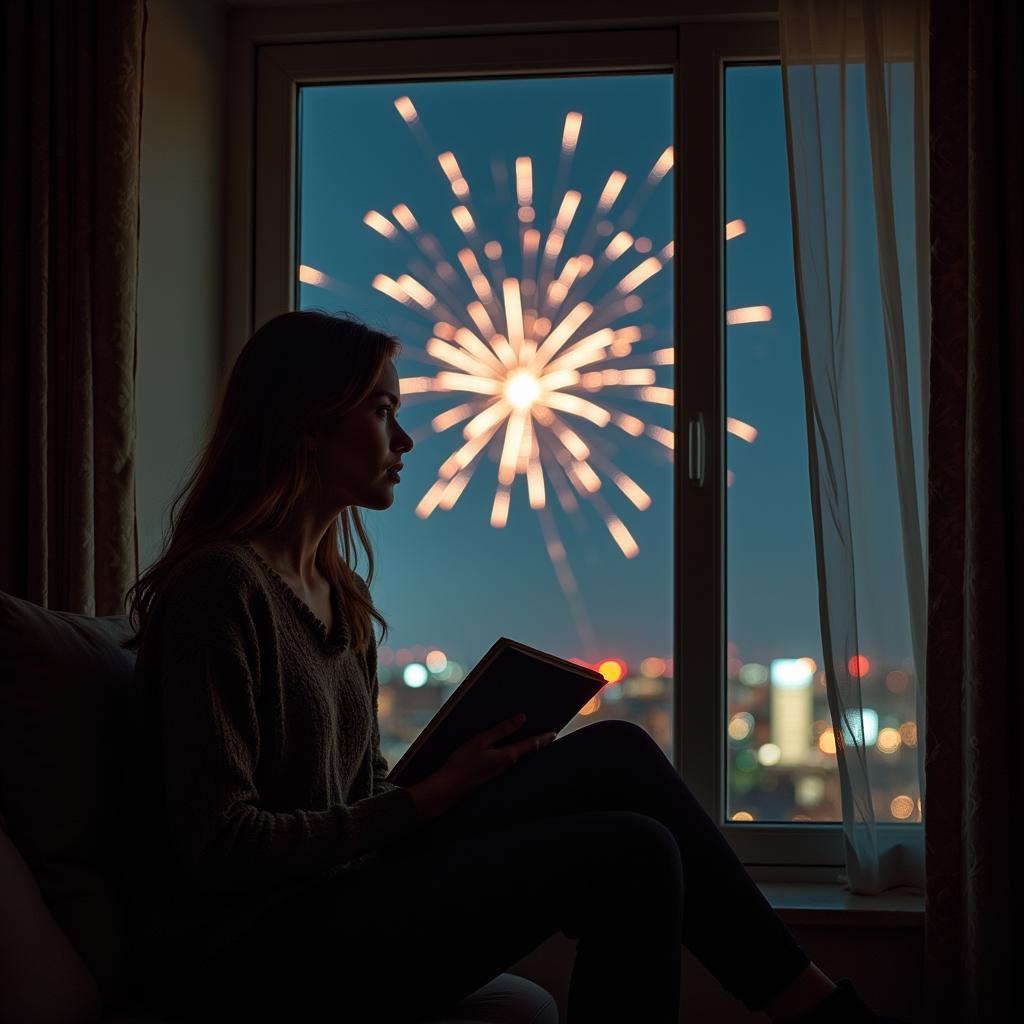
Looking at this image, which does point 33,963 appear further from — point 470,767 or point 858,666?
point 858,666

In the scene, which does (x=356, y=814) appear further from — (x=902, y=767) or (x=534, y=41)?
(x=534, y=41)

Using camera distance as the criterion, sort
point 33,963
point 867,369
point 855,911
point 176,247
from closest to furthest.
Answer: point 33,963, point 855,911, point 867,369, point 176,247

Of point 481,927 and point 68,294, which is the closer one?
point 481,927

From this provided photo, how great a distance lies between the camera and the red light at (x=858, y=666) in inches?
91.0

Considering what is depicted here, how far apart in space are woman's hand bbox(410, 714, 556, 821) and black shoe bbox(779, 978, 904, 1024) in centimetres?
47

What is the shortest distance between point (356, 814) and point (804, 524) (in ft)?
4.56

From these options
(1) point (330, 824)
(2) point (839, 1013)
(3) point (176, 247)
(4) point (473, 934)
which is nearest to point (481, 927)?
(4) point (473, 934)

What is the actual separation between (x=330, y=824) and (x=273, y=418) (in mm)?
539

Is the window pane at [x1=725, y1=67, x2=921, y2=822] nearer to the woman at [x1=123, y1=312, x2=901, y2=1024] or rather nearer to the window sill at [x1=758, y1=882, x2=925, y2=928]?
the window sill at [x1=758, y1=882, x2=925, y2=928]

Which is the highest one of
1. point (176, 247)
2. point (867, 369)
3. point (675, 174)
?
point (675, 174)

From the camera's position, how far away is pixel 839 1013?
Answer: 4.94ft

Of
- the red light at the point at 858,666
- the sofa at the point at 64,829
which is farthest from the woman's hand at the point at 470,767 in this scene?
the red light at the point at 858,666

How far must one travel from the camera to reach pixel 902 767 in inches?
92.4

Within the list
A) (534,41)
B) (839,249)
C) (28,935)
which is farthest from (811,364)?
(28,935)
